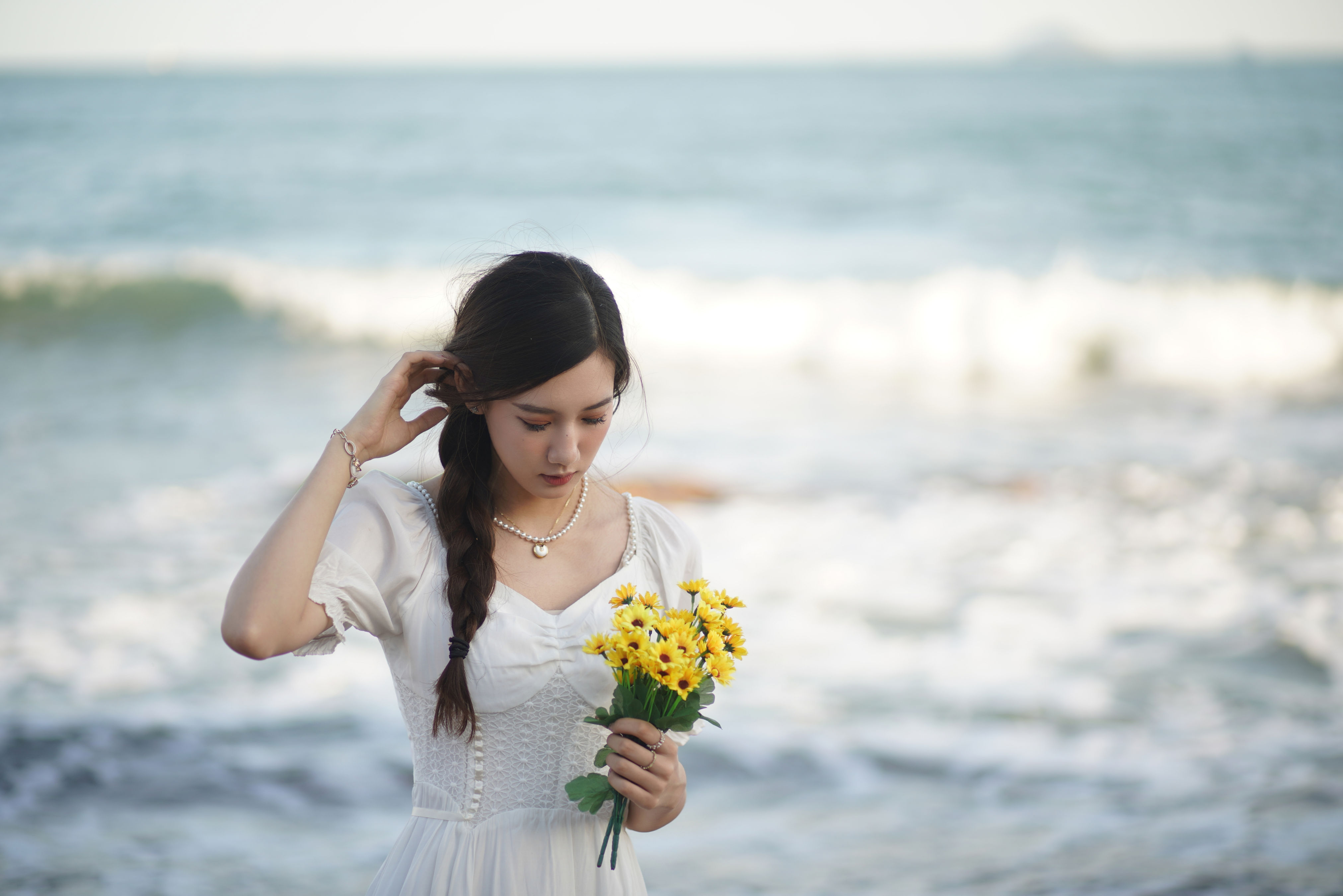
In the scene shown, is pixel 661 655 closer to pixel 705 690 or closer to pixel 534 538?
pixel 705 690

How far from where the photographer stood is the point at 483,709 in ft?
5.89

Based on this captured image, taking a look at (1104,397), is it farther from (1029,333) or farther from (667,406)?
(667,406)

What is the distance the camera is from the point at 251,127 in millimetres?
27656

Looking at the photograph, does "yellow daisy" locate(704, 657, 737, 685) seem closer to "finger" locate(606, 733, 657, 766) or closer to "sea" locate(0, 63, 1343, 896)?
"finger" locate(606, 733, 657, 766)

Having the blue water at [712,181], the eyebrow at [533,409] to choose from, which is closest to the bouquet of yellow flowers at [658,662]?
the eyebrow at [533,409]

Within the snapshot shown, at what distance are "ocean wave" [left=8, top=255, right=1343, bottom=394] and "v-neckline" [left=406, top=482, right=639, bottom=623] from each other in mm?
10307

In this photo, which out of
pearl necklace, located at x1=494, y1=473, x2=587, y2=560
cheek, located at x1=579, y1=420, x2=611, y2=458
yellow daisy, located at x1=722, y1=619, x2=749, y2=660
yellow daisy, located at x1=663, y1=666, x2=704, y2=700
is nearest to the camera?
yellow daisy, located at x1=663, y1=666, x2=704, y2=700

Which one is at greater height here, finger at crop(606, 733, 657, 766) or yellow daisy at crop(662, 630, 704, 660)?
yellow daisy at crop(662, 630, 704, 660)

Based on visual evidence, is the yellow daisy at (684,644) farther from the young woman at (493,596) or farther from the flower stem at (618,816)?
the flower stem at (618,816)

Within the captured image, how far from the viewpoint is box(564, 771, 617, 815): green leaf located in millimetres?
1700

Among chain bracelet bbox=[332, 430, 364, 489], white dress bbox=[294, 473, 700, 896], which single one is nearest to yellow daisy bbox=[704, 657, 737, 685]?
white dress bbox=[294, 473, 700, 896]

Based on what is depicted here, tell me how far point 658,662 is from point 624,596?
162mm

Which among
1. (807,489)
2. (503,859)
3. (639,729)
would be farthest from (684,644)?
(807,489)

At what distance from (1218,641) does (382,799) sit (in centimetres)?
411
